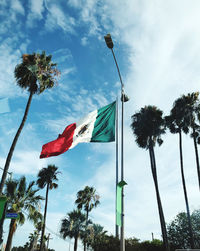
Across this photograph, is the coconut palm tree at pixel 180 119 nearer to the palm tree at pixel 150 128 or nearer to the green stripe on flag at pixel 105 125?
the palm tree at pixel 150 128

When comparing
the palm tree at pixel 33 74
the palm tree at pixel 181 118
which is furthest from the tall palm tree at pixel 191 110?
the palm tree at pixel 33 74

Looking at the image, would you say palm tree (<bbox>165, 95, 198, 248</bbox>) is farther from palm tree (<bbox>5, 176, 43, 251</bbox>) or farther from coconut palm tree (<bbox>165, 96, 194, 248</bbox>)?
palm tree (<bbox>5, 176, 43, 251</bbox>)

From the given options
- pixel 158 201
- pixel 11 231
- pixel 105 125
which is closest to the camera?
pixel 105 125

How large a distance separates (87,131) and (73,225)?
1124 inches

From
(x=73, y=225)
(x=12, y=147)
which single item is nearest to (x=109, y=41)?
(x=12, y=147)

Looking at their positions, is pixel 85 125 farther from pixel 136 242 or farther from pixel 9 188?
pixel 136 242

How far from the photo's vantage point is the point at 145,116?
2931 cm

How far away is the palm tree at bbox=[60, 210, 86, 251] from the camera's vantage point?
3272 cm

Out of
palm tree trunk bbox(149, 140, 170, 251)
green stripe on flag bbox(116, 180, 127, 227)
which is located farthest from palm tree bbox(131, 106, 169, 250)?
green stripe on flag bbox(116, 180, 127, 227)

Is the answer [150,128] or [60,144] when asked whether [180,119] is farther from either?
[60,144]

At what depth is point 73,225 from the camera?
3347 centimetres

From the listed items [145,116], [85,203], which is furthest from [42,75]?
[85,203]

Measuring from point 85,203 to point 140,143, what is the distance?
17.7 m

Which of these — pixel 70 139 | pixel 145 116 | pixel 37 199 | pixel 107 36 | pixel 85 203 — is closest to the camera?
pixel 107 36
